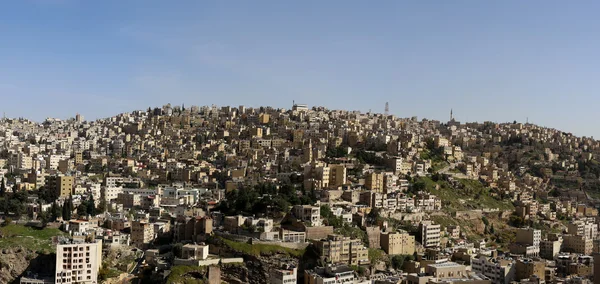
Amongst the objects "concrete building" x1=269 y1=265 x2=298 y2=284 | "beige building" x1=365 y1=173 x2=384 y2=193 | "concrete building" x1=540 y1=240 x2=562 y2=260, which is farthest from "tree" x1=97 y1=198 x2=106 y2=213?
"concrete building" x1=540 y1=240 x2=562 y2=260

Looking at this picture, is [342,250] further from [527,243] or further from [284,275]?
[527,243]

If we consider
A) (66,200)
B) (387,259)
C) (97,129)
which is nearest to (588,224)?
(387,259)

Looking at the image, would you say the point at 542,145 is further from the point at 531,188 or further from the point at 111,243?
the point at 111,243

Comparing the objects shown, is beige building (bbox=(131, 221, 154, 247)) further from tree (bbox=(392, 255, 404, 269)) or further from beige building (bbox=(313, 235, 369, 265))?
tree (bbox=(392, 255, 404, 269))

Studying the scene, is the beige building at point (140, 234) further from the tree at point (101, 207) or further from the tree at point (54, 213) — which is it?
the tree at point (101, 207)

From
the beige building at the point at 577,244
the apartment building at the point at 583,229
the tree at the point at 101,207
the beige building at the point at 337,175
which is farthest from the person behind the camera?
the beige building at the point at 337,175

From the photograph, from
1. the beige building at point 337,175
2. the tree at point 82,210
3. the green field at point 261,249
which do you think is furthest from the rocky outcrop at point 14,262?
the beige building at point 337,175
